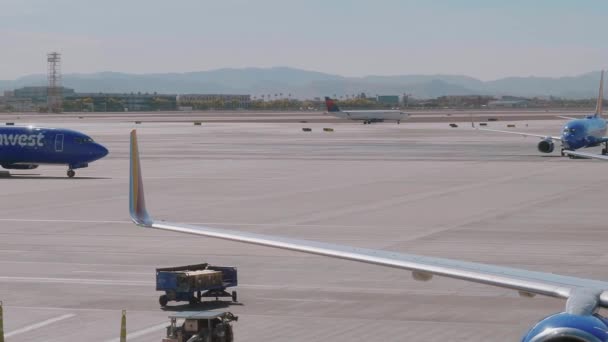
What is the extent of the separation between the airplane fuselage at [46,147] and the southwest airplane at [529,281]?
54.0 m

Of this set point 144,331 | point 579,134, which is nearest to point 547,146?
point 579,134

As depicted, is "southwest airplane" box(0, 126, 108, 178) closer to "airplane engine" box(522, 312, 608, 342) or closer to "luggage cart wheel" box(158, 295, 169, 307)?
"luggage cart wheel" box(158, 295, 169, 307)

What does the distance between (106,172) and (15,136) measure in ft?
24.1

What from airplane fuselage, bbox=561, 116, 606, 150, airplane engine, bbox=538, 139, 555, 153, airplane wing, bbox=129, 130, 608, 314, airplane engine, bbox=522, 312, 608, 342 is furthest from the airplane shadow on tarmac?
airplane engine, bbox=538, 139, 555, 153

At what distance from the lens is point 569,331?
34.2ft

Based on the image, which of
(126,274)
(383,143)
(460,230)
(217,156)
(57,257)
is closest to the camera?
(126,274)

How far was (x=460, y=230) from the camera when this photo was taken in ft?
137

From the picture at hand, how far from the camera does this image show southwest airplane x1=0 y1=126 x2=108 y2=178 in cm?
6975

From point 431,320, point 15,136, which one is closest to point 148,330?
point 431,320

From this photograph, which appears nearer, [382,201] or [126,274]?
[126,274]

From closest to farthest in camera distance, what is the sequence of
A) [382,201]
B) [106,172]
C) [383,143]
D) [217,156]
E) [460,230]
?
[460,230] < [382,201] < [106,172] < [217,156] < [383,143]

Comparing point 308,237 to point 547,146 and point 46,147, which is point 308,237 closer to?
point 46,147

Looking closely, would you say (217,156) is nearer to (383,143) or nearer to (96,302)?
(383,143)

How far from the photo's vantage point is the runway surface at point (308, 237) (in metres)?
24.4
